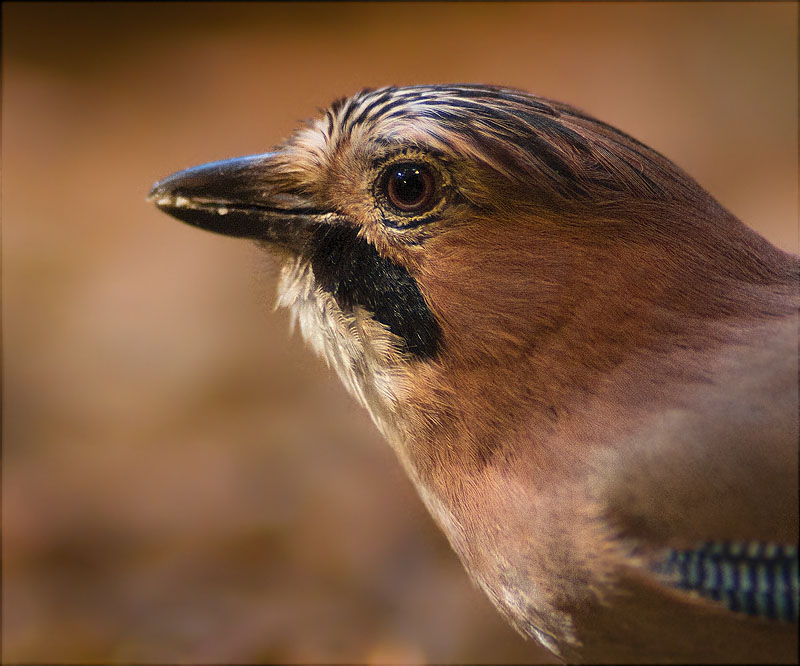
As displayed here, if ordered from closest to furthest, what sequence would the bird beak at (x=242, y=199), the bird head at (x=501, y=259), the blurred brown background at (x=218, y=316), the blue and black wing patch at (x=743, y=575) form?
the blue and black wing patch at (x=743, y=575)
the bird head at (x=501, y=259)
the bird beak at (x=242, y=199)
the blurred brown background at (x=218, y=316)

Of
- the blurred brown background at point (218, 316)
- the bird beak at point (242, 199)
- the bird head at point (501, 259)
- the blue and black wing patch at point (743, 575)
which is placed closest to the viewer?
the blue and black wing patch at point (743, 575)

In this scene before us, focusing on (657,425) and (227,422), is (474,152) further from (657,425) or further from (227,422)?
(227,422)

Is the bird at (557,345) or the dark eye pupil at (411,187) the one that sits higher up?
the dark eye pupil at (411,187)

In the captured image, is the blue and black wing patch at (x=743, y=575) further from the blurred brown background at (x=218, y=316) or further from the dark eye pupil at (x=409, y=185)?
the blurred brown background at (x=218, y=316)

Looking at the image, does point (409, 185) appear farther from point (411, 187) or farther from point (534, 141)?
point (534, 141)

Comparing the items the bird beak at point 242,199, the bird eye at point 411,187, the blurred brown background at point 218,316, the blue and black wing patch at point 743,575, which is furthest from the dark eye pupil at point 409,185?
the blurred brown background at point 218,316

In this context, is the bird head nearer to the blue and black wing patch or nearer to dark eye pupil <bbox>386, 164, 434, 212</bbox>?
dark eye pupil <bbox>386, 164, 434, 212</bbox>

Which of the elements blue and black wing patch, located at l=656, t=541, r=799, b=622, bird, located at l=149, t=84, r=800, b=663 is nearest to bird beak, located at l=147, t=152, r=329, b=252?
bird, located at l=149, t=84, r=800, b=663

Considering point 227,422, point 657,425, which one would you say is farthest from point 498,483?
point 227,422
